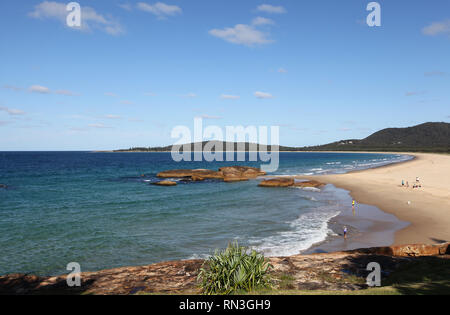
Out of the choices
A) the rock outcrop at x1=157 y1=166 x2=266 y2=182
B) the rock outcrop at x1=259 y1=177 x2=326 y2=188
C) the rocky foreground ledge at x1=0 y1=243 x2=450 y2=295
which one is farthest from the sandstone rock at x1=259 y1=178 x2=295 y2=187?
the rocky foreground ledge at x1=0 y1=243 x2=450 y2=295

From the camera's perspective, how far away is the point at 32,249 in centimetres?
1827

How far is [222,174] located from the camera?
6038cm

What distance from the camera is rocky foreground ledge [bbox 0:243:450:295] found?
9.95 meters

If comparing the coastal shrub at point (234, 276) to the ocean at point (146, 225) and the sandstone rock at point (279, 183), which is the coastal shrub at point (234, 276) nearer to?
the ocean at point (146, 225)

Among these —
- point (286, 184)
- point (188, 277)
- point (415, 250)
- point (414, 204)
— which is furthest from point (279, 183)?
point (188, 277)

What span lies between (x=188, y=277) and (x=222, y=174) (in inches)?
1940

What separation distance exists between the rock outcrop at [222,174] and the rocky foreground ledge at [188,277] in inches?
1748

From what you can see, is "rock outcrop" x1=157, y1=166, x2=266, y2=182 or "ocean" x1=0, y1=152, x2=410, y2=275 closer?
"ocean" x1=0, y1=152, x2=410, y2=275

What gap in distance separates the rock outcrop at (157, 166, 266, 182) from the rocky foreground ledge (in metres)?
44.4

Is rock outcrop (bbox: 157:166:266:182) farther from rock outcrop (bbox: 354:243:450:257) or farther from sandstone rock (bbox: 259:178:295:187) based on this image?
rock outcrop (bbox: 354:243:450:257)
